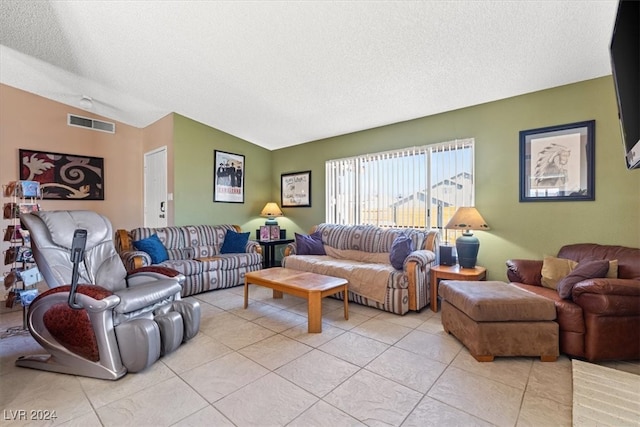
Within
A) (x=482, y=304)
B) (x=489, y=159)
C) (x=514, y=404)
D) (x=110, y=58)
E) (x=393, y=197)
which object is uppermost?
(x=110, y=58)

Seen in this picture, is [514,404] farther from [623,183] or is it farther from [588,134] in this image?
[588,134]

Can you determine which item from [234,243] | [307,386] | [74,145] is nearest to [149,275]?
[307,386]

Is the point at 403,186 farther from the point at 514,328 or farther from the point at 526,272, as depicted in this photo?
the point at 514,328

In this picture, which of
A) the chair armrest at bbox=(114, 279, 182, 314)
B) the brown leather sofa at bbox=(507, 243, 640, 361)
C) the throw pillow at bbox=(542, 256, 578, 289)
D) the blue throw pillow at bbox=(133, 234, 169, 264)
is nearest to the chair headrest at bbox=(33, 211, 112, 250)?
the chair armrest at bbox=(114, 279, 182, 314)

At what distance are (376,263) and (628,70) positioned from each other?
2.84 m

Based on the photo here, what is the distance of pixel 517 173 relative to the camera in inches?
126

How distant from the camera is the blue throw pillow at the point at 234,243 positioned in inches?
177

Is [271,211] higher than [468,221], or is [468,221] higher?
[271,211]

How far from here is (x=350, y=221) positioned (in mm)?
4777

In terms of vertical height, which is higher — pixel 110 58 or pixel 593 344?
pixel 110 58

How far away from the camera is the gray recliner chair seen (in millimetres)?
1836

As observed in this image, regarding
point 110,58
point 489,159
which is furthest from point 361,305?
point 110,58

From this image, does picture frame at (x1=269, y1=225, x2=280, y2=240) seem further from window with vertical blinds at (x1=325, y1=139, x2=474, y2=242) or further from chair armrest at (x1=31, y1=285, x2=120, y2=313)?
chair armrest at (x1=31, y1=285, x2=120, y2=313)

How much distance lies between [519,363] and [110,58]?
16.0ft
